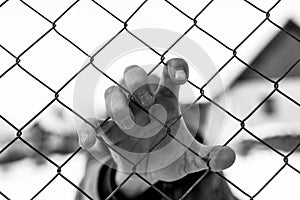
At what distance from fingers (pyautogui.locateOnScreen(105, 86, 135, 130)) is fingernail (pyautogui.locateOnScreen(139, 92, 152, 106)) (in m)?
0.03

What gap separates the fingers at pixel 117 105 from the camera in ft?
3.38

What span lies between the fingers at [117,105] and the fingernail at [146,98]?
0.11 feet

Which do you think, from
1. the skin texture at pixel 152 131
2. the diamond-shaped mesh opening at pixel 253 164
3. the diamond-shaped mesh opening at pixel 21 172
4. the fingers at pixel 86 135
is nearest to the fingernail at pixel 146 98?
the skin texture at pixel 152 131

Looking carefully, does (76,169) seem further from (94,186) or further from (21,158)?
(21,158)

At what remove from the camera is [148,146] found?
1150 mm

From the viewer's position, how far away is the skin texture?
1.03 m

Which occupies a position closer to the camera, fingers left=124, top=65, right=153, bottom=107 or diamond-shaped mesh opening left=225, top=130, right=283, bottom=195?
fingers left=124, top=65, right=153, bottom=107

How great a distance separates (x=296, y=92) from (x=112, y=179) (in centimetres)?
489

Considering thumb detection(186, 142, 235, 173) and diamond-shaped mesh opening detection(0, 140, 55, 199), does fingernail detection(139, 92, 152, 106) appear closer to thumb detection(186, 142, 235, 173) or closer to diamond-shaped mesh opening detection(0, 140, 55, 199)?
thumb detection(186, 142, 235, 173)

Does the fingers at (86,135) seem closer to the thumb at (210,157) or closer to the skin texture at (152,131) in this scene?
the skin texture at (152,131)

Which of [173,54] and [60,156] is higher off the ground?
[173,54]

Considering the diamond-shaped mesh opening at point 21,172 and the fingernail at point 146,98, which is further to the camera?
the diamond-shaped mesh opening at point 21,172

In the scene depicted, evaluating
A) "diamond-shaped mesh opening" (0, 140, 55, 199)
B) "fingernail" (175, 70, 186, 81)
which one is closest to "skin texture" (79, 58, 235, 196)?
"fingernail" (175, 70, 186, 81)

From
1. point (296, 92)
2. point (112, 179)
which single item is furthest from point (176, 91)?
point (296, 92)
